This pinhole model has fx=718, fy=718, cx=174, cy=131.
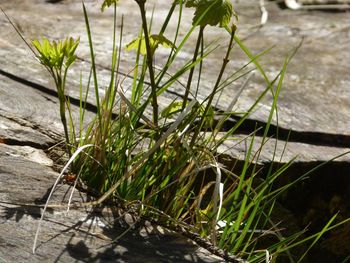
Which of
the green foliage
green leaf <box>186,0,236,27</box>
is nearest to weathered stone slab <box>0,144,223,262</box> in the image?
the green foliage

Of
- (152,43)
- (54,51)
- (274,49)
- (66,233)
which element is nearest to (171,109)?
(152,43)

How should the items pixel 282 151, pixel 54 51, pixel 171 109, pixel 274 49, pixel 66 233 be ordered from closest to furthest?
1. pixel 66 233
2. pixel 54 51
3. pixel 171 109
4. pixel 282 151
5. pixel 274 49

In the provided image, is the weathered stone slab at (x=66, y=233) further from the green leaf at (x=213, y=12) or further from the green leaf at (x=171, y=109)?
the green leaf at (x=213, y=12)

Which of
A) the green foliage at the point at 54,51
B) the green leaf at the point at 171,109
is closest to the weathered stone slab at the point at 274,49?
the green leaf at the point at 171,109

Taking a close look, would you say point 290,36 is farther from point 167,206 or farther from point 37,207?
point 37,207

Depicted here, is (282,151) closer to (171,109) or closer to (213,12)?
(171,109)

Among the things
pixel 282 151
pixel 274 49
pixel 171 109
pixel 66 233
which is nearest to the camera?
pixel 66 233

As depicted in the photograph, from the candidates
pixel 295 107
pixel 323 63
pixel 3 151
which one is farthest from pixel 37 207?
pixel 323 63
